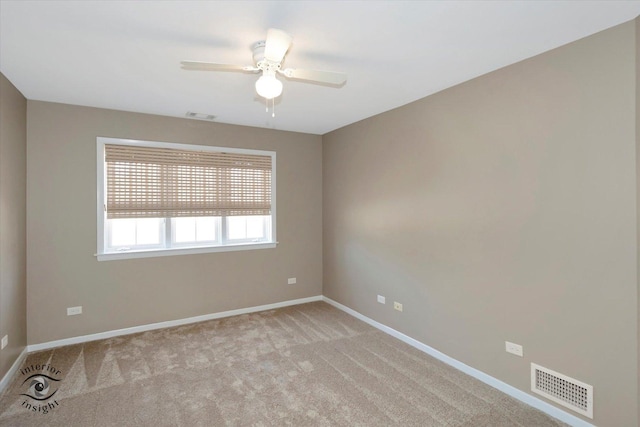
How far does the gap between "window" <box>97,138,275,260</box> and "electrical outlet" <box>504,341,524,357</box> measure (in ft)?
10.3

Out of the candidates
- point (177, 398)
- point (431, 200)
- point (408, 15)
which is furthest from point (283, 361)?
point (408, 15)

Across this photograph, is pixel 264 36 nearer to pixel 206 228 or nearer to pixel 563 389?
pixel 206 228

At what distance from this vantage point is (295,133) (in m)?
4.92

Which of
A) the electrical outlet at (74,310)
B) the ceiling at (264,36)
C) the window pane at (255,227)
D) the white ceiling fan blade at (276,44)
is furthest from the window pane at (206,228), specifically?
the white ceiling fan blade at (276,44)

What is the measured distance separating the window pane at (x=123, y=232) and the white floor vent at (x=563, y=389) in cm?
428

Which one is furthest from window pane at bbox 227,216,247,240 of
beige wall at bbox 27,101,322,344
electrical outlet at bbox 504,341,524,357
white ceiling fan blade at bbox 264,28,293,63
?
electrical outlet at bbox 504,341,524,357

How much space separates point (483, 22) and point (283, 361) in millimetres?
3173

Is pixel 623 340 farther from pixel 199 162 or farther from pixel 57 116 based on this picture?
pixel 57 116

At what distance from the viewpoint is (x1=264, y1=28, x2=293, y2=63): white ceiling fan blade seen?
1.73m

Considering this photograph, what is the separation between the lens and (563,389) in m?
2.30

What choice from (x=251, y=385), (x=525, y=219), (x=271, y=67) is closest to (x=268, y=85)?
(x=271, y=67)

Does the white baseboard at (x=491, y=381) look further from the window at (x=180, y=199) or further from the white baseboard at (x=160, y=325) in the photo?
the window at (x=180, y=199)

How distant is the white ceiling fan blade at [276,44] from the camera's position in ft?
5.69
